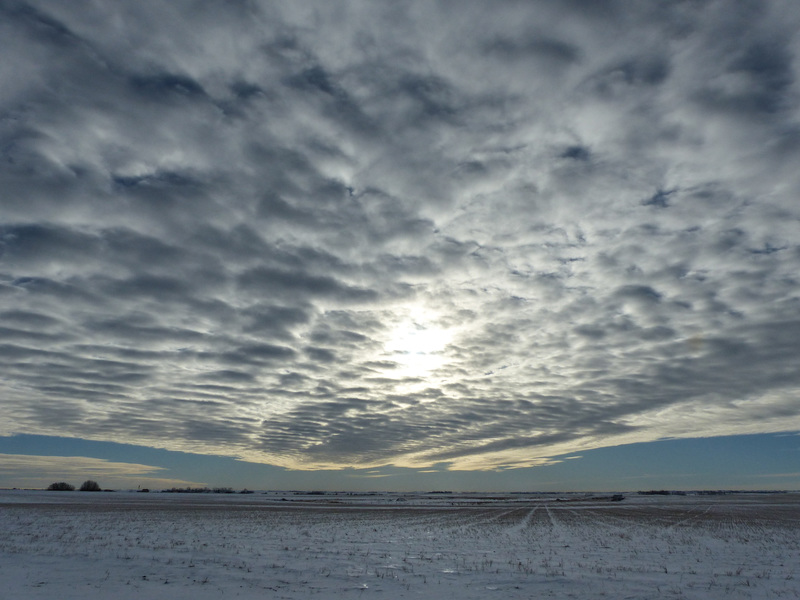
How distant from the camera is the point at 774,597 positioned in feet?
47.7

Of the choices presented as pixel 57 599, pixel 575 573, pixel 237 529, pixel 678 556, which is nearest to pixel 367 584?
pixel 575 573

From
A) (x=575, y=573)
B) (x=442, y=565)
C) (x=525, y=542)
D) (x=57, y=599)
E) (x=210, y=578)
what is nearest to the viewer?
(x=57, y=599)

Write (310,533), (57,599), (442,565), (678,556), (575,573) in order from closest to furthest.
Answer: (57,599) → (575,573) → (442,565) → (678,556) → (310,533)

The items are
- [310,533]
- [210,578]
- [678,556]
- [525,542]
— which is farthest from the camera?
[310,533]

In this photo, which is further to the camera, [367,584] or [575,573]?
[575,573]

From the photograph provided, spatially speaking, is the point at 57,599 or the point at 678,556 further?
the point at 678,556

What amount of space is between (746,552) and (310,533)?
86.4ft

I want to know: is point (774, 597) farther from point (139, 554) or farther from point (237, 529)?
point (237, 529)

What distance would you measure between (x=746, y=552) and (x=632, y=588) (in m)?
13.3

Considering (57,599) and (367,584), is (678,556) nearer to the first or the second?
(367,584)

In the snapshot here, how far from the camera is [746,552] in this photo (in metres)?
23.8

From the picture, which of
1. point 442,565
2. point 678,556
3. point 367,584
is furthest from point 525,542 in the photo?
point 367,584

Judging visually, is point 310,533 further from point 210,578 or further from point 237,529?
point 210,578

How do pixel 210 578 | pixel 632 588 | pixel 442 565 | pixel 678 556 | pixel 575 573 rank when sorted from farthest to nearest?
pixel 678 556 < pixel 442 565 < pixel 575 573 < pixel 210 578 < pixel 632 588
